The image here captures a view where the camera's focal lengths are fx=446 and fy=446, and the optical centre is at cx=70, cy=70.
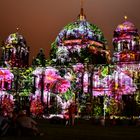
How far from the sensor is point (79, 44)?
86.9m

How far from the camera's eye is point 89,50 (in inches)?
3356

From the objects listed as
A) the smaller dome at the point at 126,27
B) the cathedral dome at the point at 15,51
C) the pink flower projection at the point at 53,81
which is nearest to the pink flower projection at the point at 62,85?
the pink flower projection at the point at 53,81

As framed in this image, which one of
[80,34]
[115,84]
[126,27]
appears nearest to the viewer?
[115,84]

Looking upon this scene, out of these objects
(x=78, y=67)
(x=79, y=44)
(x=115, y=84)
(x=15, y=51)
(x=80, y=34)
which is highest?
(x=80, y=34)

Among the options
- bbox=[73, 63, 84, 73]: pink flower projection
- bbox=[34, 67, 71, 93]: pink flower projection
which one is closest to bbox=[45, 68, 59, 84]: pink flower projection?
bbox=[34, 67, 71, 93]: pink flower projection

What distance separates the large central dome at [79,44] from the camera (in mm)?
83875

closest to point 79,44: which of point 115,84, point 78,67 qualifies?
point 78,67

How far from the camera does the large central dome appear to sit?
275 feet

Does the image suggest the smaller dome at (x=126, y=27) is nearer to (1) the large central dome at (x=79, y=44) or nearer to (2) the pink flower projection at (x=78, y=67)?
(1) the large central dome at (x=79, y=44)

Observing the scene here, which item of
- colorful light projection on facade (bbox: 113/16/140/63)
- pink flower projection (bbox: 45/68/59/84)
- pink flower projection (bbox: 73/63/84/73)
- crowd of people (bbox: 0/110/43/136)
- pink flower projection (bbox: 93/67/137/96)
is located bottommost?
crowd of people (bbox: 0/110/43/136)

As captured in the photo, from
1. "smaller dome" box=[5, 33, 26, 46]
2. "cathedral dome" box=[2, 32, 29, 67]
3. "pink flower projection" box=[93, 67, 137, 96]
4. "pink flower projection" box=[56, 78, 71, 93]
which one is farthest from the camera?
"smaller dome" box=[5, 33, 26, 46]

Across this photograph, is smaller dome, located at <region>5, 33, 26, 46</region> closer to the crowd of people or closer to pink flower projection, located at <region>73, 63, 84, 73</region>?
pink flower projection, located at <region>73, 63, 84, 73</region>

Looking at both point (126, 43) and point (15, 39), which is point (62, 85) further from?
point (15, 39)

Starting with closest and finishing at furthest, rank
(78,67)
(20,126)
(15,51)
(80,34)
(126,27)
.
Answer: (20,126)
(78,67)
(126,27)
(15,51)
(80,34)
